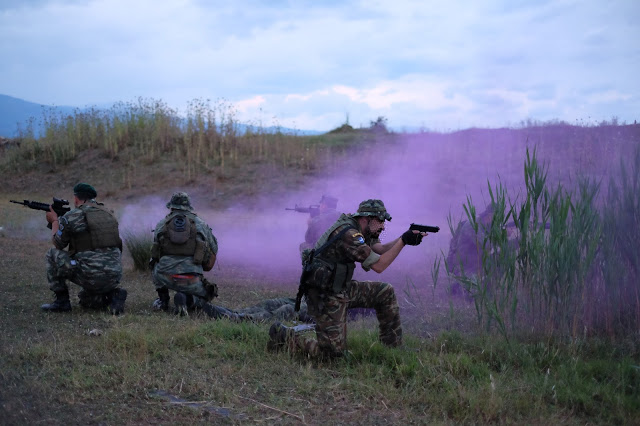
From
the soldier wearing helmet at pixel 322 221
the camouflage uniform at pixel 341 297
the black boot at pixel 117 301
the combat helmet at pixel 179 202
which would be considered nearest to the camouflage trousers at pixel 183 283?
the black boot at pixel 117 301

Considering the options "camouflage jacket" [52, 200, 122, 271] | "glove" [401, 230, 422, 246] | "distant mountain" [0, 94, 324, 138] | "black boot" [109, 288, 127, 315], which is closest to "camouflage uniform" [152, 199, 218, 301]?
"black boot" [109, 288, 127, 315]

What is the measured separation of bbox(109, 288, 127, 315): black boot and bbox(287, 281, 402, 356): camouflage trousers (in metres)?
2.61

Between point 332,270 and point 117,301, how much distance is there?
3.12 meters

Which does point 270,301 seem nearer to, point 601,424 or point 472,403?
point 472,403

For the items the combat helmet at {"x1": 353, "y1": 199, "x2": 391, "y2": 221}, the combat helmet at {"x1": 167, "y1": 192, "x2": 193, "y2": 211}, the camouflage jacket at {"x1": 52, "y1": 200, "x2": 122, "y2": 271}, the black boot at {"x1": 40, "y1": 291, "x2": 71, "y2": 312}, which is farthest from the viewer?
the combat helmet at {"x1": 167, "y1": 192, "x2": 193, "y2": 211}

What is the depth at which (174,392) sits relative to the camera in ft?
14.9

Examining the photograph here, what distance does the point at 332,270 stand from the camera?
5180mm

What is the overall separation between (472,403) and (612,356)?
166 cm

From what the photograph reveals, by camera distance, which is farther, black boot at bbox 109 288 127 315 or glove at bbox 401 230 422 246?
black boot at bbox 109 288 127 315

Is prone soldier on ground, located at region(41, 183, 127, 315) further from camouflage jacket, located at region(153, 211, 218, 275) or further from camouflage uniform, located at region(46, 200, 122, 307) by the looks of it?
camouflage jacket, located at region(153, 211, 218, 275)

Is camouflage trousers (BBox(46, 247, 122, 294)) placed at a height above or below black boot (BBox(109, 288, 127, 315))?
above

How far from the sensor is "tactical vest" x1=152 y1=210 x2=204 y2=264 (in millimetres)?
7070

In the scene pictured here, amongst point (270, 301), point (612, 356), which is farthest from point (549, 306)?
point (270, 301)

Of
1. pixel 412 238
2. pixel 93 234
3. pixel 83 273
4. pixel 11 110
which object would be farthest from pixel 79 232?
pixel 11 110
